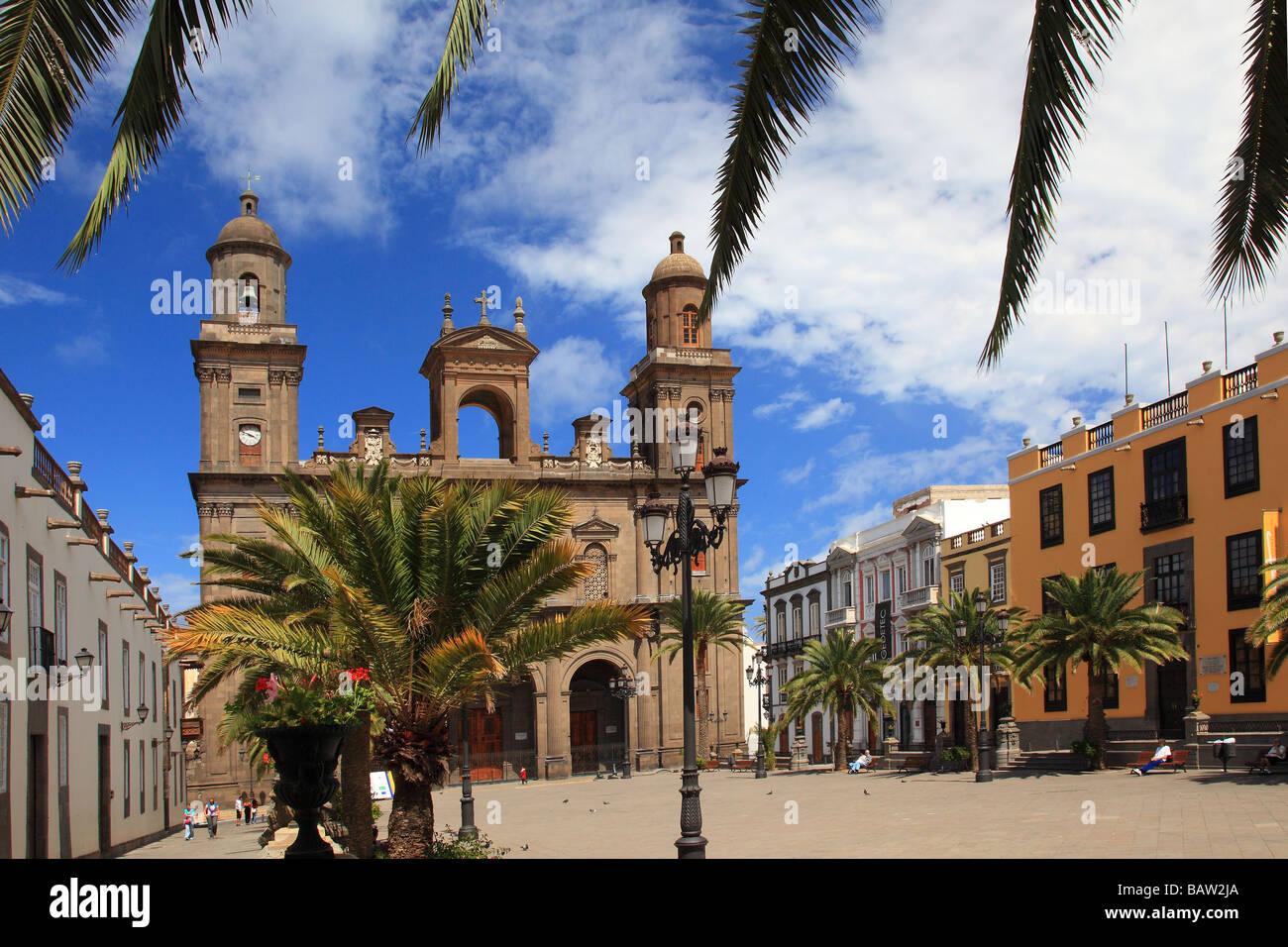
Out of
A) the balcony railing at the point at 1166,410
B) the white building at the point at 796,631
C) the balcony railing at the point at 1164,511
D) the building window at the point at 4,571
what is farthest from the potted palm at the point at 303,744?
the white building at the point at 796,631

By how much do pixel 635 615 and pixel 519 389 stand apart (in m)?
40.4

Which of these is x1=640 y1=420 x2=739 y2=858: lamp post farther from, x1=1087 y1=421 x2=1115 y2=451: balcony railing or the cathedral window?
the cathedral window

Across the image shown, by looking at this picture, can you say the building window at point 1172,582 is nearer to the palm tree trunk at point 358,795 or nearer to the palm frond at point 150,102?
the palm tree trunk at point 358,795

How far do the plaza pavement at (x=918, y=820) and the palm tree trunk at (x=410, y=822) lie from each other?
15.1 feet

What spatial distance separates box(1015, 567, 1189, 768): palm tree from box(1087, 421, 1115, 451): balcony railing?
263 inches

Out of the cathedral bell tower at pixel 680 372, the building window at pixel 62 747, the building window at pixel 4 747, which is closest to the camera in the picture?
the building window at pixel 4 747

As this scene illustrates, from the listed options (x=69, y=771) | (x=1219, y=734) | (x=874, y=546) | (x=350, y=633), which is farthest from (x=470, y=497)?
(x=874, y=546)

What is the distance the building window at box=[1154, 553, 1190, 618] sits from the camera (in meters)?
33.7

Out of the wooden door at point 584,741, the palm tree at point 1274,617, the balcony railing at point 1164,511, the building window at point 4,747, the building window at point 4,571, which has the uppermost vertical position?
the balcony railing at point 1164,511

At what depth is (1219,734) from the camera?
30.5 m

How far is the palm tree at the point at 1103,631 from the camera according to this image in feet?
102

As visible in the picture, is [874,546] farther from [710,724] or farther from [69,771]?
[69,771]

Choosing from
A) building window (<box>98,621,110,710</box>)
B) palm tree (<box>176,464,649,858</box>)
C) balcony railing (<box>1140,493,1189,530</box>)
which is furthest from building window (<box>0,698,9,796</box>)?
balcony railing (<box>1140,493,1189,530</box>)

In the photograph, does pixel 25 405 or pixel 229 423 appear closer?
pixel 25 405
